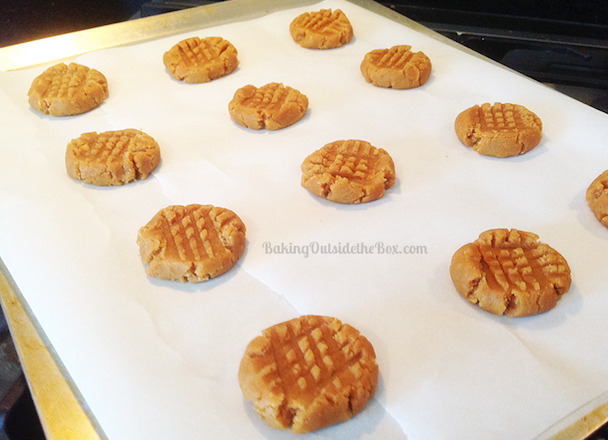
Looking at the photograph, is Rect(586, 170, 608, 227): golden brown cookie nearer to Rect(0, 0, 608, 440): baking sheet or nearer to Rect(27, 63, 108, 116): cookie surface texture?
Rect(0, 0, 608, 440): baking sheet

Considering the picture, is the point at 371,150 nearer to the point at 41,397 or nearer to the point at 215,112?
the point at 215,112

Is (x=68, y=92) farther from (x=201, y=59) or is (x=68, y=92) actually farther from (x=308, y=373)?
(x=308, y=373)

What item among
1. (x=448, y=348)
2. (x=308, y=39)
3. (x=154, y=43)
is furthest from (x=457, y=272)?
(x=154, y=43)

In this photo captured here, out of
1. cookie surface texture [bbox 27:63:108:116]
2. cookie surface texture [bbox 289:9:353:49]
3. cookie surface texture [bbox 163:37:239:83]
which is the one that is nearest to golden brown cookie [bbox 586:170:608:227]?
cookie surface texture [bbox 289:9:353:49]

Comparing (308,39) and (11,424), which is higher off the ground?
(308,39)

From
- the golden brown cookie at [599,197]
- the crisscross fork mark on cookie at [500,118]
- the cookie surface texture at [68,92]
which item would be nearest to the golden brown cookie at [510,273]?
the golden brown cookie at [599,197]

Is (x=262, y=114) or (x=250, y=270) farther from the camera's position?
(x=262, y=114)
